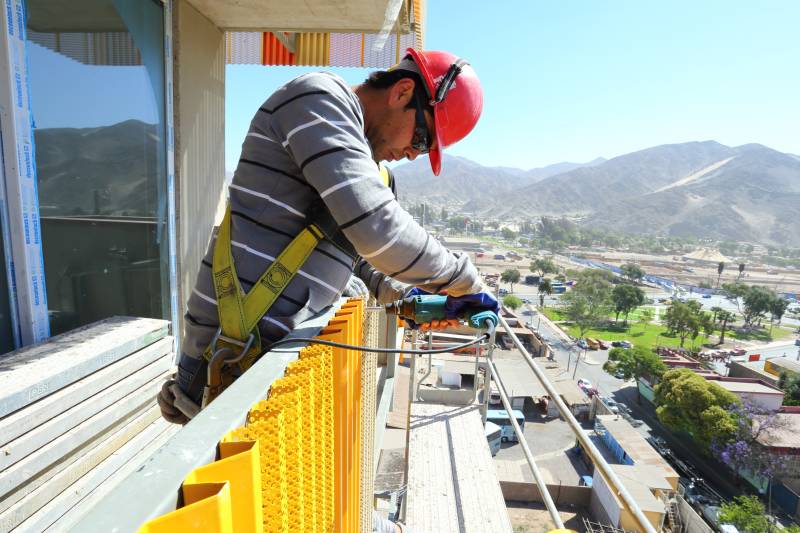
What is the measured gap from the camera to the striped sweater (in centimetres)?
112

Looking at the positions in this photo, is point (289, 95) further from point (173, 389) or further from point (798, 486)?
point (798, 486)

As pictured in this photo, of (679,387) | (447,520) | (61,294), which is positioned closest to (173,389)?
(61,294)

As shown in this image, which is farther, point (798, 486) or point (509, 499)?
point (798, 486)

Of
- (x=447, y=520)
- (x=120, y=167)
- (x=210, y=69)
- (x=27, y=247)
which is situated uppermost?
(x=210, y=69)

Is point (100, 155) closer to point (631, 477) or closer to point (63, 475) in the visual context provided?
point (63, 475)

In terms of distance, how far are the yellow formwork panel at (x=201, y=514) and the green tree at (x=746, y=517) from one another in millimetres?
25412

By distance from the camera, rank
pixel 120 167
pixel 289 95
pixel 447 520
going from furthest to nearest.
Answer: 1. pixel 120 167
2. pixel 447 520
3. pixel 289 95

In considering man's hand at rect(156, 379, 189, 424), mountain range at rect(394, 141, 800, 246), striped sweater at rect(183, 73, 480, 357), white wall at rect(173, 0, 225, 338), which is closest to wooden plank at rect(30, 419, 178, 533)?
man's hand at rect(156, 379, 189, 424)

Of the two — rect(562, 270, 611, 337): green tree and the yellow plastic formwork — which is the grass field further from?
the yellow plastic formwork

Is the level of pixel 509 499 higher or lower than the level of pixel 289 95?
lower

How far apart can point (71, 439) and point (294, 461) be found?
2067 millimetres

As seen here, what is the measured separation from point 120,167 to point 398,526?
3.51 meters

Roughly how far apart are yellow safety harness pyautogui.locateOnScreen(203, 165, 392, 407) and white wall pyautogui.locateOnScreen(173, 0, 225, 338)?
3.26m

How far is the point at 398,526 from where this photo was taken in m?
2.65
